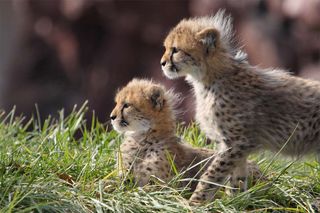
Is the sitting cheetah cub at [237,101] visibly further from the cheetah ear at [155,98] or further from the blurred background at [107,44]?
the blurred background at [107,44]

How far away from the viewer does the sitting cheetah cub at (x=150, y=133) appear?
656 cm

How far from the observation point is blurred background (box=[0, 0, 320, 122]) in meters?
17.9

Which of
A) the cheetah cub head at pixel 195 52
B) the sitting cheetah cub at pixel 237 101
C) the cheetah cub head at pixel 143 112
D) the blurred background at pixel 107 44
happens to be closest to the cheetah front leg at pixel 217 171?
the sitting cheetah cub at pixel 237 101

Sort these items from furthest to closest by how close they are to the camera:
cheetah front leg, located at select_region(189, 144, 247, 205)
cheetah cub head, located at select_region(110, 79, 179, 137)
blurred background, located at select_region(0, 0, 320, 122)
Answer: blurred background, located at select_region(0, 0, 320, 122)
cheetah cub head, located at select_region(110, 79, 179, 137)
cheetah front leg, located at select_region(189, 144, 247, 205)

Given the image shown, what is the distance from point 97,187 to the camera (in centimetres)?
627

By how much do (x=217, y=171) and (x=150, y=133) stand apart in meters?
0.51

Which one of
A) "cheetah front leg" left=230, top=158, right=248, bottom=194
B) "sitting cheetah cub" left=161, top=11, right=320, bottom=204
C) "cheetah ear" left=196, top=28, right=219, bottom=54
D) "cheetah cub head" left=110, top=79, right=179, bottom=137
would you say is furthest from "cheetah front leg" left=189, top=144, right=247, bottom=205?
"cheetah ear" left=196, top=28, right=219, bottom=54

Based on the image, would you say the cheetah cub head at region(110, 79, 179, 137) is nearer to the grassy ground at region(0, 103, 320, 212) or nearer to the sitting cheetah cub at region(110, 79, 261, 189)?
the sitting cheetah cub at region(110, 79, 261, 189)

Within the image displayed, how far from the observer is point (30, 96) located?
70.5ft

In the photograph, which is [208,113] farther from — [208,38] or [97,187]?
[97,187]

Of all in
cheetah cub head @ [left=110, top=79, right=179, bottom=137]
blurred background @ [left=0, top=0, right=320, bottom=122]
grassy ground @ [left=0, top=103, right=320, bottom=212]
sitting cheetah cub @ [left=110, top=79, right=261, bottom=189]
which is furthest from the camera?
blurred background @ [left=0, top=0, right=320, bottom=122]

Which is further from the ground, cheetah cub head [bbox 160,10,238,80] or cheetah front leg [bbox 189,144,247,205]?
cheetah cub head [bbox 160,10,238,80]

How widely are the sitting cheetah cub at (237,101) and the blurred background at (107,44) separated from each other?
1052 cm

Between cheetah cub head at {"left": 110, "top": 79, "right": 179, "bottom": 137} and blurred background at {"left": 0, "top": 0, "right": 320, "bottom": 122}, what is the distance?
10.6m
